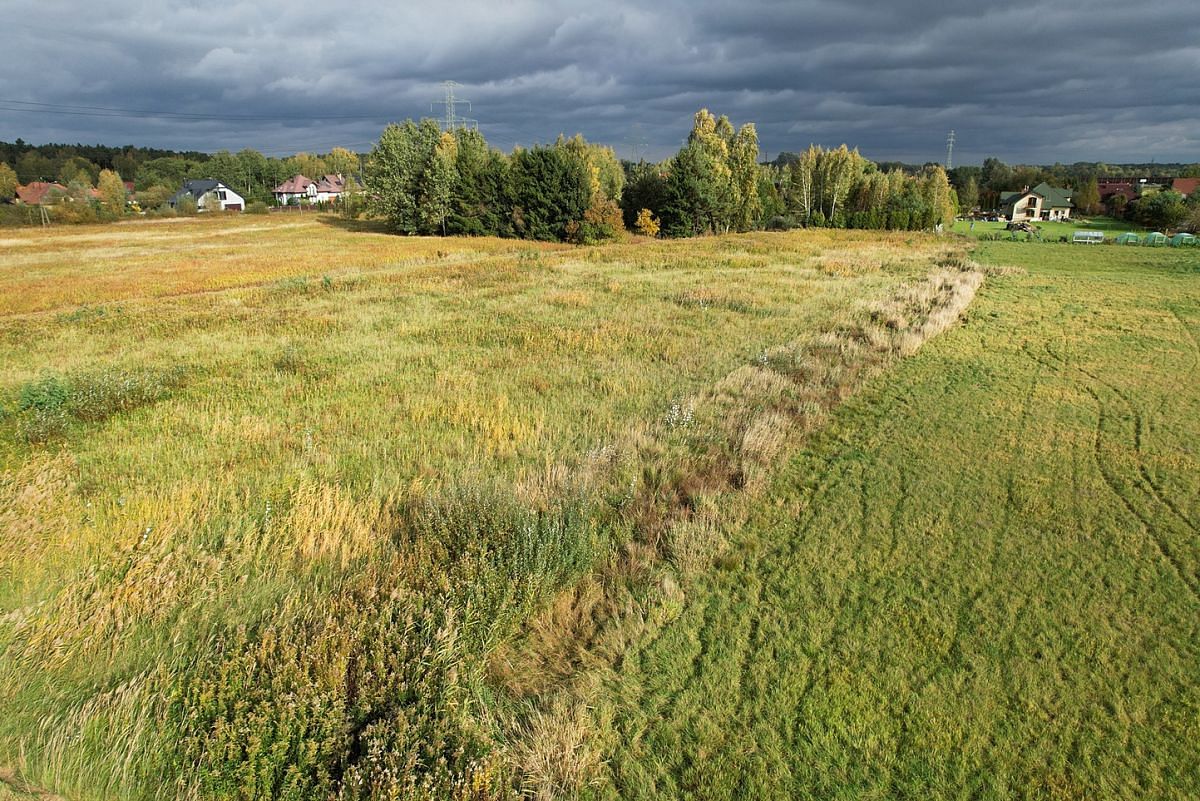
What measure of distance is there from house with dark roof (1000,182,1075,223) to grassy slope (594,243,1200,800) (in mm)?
113478

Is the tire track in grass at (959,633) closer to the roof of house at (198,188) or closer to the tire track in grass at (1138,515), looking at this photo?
the tire track in grass at (1138,515)

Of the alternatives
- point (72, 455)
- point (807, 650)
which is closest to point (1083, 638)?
point (807, 650)

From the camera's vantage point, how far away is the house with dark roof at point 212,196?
106m

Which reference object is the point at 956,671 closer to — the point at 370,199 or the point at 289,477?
the point at 289,477

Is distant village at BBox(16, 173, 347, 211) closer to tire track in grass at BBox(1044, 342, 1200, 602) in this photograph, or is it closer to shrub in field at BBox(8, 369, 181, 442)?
shrub in field at BBox(8, 369, 181, 442)

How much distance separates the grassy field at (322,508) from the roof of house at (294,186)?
12860 centimetres

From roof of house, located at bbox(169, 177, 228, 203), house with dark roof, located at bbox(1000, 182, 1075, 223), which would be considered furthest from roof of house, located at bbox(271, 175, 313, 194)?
house with dark roof, located at bbox(1000, 182, 1075, 223)

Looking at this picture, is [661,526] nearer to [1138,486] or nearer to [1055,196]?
[1138,486]

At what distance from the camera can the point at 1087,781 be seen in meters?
3.48

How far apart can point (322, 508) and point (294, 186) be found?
148667 mm

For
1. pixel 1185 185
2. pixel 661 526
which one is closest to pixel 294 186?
pixel 661 526

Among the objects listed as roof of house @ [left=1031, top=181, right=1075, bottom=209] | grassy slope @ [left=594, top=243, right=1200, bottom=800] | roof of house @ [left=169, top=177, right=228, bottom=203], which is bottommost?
grassy slope @ [left=594, top=243, right=1200, bottom=800]

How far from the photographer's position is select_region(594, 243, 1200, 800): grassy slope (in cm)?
364

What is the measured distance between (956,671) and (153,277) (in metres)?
36.3
